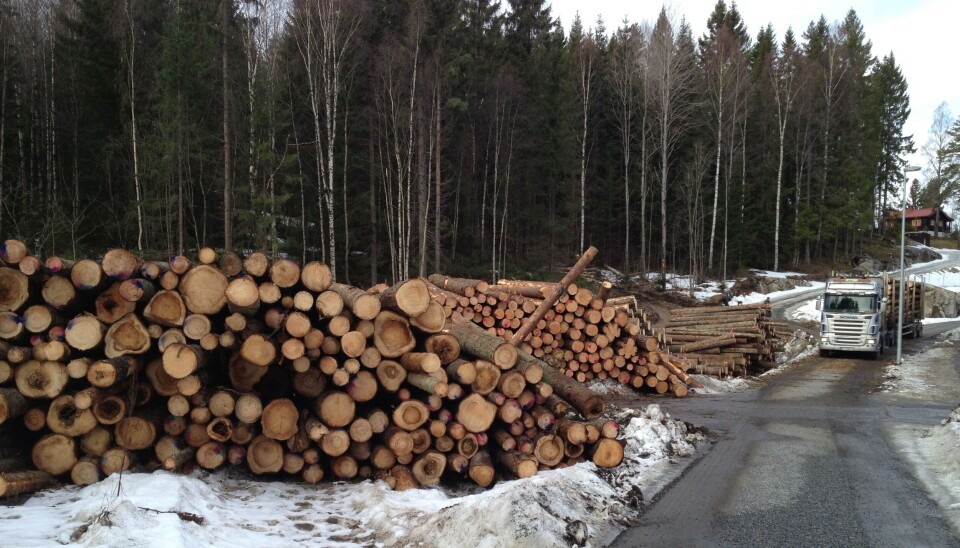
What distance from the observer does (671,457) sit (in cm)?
782

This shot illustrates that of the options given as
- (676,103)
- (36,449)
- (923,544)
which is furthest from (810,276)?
(36,449)

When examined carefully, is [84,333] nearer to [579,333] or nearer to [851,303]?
[579,333]

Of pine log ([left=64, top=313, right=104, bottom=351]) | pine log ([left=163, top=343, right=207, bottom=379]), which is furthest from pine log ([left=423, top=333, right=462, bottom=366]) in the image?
pine log ([left=64, top=313, right=104, bottom=351])

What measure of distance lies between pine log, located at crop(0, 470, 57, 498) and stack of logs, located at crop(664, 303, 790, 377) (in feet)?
46.5

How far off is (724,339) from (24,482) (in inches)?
616

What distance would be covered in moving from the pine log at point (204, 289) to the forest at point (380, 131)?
1205 cm

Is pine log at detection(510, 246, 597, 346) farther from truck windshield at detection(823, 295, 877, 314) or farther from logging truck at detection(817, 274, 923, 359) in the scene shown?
truck windshield at detection(823, 295, 877, 314)

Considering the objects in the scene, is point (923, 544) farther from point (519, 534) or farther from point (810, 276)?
point (810, 276)

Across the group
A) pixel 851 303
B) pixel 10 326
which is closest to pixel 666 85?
pixel 851 303

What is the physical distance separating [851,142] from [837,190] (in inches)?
157

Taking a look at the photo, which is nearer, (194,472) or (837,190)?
(194,472)

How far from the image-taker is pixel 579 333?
13.0 metres

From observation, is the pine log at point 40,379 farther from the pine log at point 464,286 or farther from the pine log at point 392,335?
the pine log at point 464,286

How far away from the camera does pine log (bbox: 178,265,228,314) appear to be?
610cm
